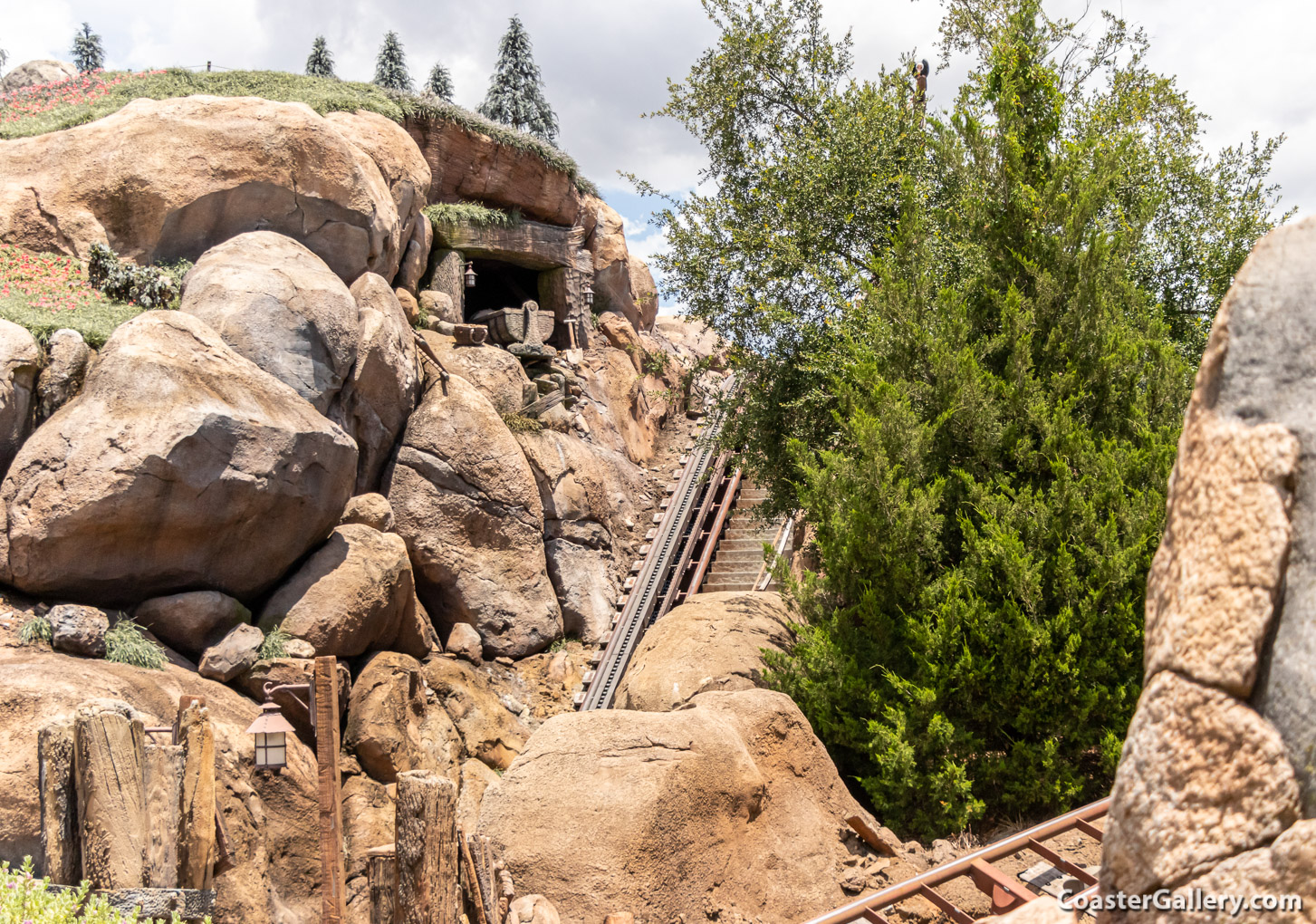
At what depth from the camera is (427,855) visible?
4621 millimetres

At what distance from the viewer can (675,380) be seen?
23703 mm

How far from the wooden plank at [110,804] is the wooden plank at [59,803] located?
1.8 inches

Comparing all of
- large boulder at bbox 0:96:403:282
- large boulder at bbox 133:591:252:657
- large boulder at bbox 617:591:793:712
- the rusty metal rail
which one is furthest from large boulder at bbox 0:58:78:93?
the rusty metal rail

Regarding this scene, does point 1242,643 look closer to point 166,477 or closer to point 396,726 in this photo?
point 166,477

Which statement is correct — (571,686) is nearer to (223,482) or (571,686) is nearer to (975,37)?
(223,482)

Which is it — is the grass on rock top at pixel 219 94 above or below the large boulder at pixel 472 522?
above

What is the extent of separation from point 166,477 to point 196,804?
15.4 feet

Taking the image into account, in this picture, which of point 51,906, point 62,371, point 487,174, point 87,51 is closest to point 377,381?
point 62,371

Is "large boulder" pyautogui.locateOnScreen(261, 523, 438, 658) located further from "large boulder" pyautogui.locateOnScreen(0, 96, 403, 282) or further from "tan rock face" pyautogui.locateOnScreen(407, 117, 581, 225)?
"tan rock face" pyautogui.locateOnScreen(407, 117, 581, 225)

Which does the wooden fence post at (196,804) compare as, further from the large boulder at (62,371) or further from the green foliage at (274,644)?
the large boulder at (62,371)

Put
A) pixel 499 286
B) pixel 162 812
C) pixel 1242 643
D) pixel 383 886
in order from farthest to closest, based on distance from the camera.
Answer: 1. pixel 499 286
2. pixel 383 886
3. pixel 162 812
4. pixel 1242 643

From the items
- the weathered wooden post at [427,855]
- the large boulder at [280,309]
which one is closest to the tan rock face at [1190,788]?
the weathered wooden post at [427,855]

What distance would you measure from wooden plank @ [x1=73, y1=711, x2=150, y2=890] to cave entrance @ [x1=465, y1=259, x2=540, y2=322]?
18351mm

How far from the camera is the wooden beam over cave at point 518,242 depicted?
64.3 ft
